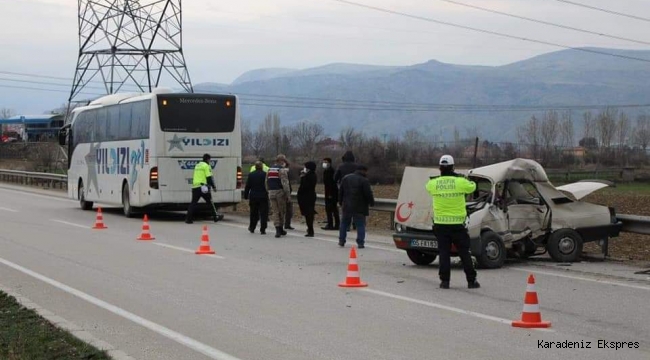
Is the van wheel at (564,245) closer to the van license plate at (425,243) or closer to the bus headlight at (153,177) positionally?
the van license plate at (425,243)

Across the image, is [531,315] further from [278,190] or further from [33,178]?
[33,178]

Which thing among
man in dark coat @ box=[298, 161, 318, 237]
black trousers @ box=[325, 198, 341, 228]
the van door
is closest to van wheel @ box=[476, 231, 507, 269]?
the van door

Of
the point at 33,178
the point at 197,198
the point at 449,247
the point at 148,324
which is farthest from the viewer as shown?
→ the point at 33,178

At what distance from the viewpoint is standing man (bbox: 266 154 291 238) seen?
21.5m

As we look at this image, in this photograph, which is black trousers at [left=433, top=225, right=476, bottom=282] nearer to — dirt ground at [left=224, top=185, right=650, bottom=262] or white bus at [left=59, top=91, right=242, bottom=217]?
dirt ground at [left=224, top=185, right=650, bottom=262]

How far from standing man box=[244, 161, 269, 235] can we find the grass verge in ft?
38.6

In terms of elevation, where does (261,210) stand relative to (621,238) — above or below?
above

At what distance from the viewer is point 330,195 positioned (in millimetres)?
23141

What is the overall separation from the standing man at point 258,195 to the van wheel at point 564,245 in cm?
829

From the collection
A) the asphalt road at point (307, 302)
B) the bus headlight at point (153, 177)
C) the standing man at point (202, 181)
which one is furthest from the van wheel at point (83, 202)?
the asphalt road at point (307, 302)

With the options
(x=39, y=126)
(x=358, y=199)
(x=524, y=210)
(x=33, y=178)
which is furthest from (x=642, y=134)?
(x=524, y=210)

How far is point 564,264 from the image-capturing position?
50.8ft

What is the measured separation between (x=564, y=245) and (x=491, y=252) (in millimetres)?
1565

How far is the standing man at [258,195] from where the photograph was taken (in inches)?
874
